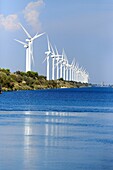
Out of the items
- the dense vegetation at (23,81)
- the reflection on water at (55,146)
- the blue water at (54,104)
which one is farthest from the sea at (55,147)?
the dense vegetation at (23,81)

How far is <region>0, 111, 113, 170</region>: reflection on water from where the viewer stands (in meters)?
19.8

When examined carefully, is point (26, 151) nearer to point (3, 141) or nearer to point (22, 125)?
point (3, 141)

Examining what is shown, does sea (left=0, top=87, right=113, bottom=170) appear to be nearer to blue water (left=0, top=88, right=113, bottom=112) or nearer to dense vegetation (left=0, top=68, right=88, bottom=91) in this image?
blue water (left=0, top=88, right=113, bottom=112)

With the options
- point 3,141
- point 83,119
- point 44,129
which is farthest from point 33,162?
point 83,119

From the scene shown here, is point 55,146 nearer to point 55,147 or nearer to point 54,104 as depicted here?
point 55,147

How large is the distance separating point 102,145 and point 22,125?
1034cm

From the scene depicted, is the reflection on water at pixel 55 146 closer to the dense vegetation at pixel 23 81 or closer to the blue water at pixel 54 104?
the blue water at pixel 54 104

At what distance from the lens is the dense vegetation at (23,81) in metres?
120

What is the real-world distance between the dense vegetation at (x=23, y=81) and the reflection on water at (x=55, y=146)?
83.1 m

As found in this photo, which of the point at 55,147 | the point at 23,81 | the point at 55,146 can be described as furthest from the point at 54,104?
the point at 23,81

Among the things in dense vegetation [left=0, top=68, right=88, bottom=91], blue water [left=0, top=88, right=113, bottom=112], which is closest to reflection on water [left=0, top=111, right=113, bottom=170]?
blue water [left=0, top=88, right=113, bottom=112]

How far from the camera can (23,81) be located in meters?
136

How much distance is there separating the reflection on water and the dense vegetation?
8307 centimetres

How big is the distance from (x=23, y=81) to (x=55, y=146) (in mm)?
111805
